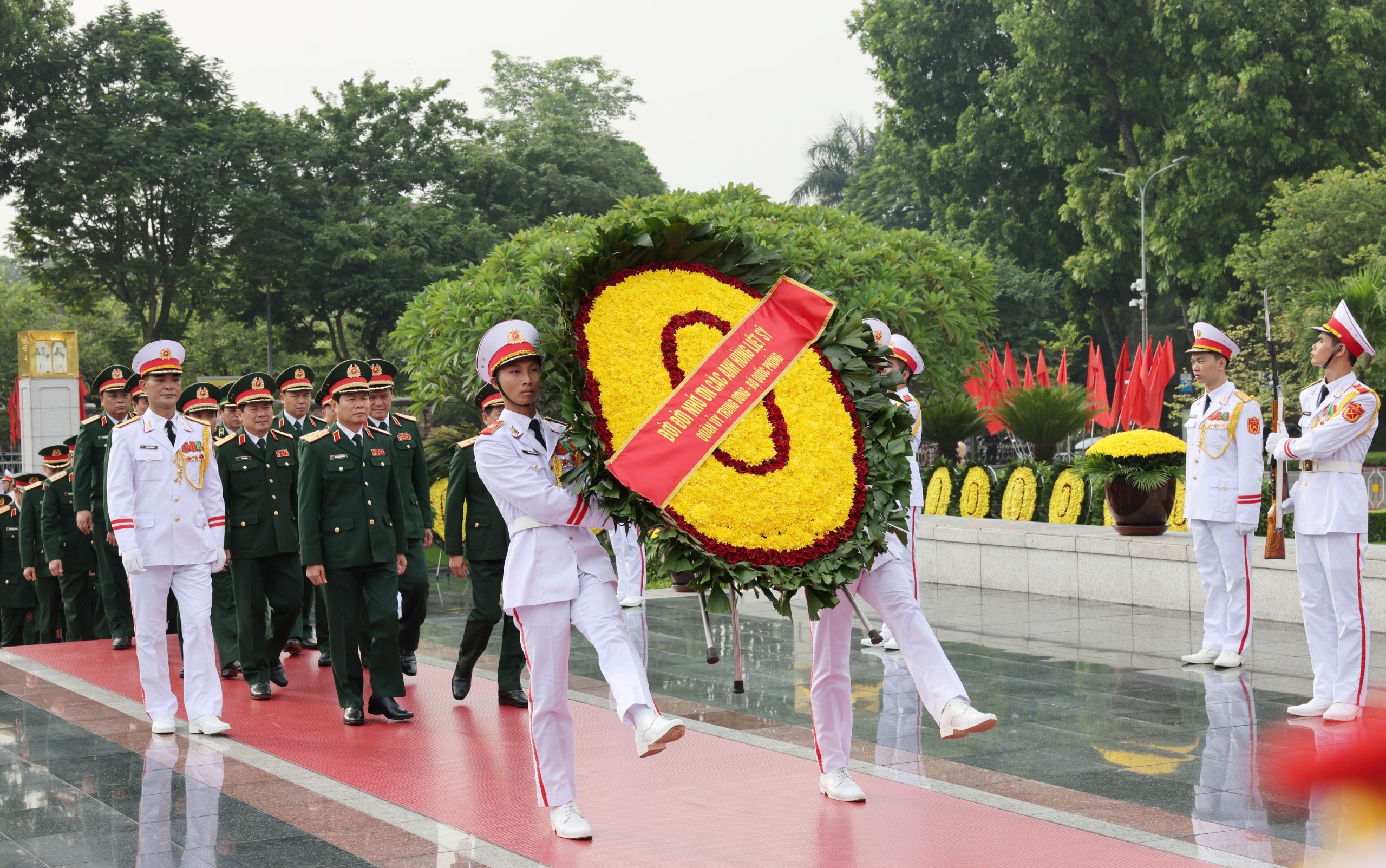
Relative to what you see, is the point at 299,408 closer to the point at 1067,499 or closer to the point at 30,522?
the point at 30,522

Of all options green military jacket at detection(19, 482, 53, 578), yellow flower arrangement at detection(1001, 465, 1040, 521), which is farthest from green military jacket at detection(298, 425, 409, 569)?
yellow flower arrangement at detection(1001, 465, 1040, 521)

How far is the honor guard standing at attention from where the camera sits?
739cm

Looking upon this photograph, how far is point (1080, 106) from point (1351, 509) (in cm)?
3450

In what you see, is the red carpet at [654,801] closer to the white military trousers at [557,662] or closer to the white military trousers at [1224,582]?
the white military trousers at [557,662]

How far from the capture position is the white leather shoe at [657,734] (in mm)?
4941

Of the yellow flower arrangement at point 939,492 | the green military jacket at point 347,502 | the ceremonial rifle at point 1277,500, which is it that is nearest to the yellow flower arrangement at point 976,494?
the yellow flower arrangement at point 939,492

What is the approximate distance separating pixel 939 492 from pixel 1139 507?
4.86m

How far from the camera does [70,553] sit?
508 inches

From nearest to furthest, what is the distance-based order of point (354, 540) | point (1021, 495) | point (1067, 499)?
point (354, 540) < point (1067, 499) < point (1021, 495)

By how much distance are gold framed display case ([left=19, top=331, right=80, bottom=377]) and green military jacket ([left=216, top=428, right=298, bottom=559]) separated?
21.6 m

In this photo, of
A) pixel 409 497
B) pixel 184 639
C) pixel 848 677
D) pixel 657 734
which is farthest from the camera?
pixel 409 497

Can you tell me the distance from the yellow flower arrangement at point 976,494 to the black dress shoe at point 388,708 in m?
9.27

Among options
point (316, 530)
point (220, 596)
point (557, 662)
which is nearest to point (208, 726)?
point (316, 530)

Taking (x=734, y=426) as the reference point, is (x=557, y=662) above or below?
below
